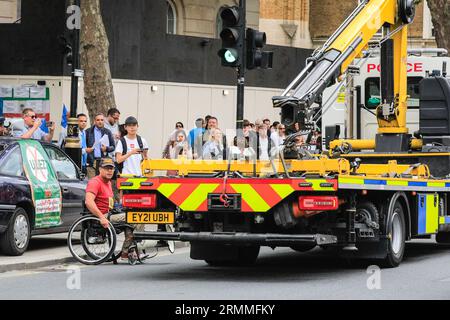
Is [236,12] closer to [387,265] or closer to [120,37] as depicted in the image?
[387,265]

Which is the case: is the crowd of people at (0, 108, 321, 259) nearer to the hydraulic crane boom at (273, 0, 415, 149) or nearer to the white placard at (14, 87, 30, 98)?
the hydraulic crane boom at (273, 0, 415, 149)

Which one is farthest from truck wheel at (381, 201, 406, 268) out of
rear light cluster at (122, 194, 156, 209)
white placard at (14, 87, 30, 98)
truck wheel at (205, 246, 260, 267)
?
white placard at (14, 87, 30, 98)

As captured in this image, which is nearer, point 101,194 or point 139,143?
point 101,194

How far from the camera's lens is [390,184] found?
15.2m

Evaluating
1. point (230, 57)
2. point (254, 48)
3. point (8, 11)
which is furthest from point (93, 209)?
point (8, 11)

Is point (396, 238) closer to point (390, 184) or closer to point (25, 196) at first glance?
point (390, 184)

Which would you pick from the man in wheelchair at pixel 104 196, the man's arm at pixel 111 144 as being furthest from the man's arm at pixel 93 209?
the man's arm at pixel 111 144

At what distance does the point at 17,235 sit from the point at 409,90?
7.07 metres

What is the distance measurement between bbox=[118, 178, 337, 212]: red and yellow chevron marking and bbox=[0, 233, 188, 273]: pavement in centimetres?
232

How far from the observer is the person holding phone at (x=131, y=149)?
18203 millimetres

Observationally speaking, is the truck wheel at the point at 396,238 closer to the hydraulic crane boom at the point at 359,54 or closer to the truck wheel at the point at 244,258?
the hydraulic crane boom at the point at 359,54

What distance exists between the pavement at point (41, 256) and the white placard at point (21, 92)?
9.68 meters
